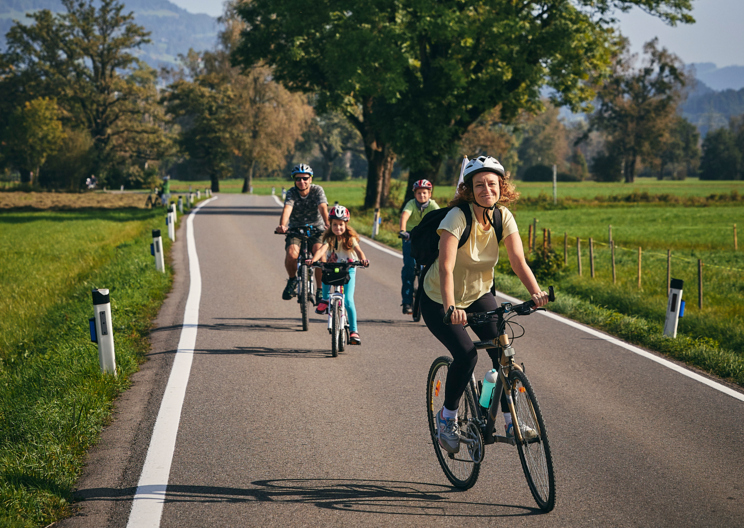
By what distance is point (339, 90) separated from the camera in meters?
24.9

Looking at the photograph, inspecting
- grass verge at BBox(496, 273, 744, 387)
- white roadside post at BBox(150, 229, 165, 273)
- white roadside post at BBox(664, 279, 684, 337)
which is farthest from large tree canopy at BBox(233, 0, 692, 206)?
white roadside post at BBox(664, 279, 684, 337)

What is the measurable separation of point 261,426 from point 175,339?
9.95 ft

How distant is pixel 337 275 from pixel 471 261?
3493 mm

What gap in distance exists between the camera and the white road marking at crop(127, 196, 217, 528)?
3.89 m

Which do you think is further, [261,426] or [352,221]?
[352,221]

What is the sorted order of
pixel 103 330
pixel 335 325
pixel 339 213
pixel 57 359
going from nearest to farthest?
pixel 103 330
pixel 57 359
pixel 335 325
pixel 339 213

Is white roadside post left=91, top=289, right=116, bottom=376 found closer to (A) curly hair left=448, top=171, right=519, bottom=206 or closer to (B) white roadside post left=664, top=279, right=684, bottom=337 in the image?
(A) curly hair left=448, top=171, right=519, bottom=206

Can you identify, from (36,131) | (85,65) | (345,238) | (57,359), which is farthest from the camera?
(85,65)

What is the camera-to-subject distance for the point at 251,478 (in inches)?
171

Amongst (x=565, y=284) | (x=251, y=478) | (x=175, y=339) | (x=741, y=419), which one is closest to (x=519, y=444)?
(x=251, y=478)

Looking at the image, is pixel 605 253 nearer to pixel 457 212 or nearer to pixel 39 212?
pixel 457 212

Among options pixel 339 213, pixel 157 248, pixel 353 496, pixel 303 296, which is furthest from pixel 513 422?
pixel 157 248

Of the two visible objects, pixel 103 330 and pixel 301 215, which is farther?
pixel 301 215

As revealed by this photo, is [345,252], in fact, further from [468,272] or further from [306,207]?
[468,272]
